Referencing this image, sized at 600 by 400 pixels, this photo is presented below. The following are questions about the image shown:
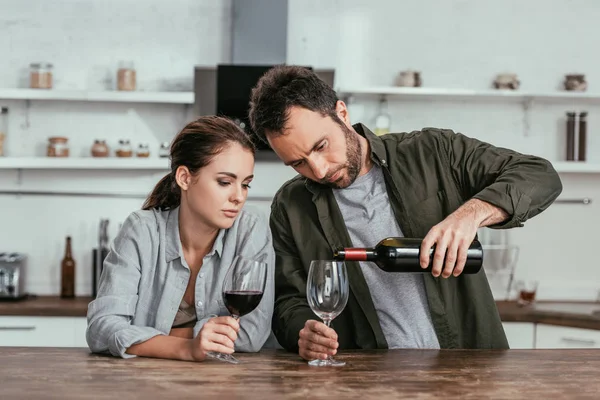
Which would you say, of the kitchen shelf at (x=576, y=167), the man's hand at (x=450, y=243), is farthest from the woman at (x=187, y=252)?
the kitchen shelf at (x=576, y=167)

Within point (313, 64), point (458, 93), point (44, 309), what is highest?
point (313, 64)

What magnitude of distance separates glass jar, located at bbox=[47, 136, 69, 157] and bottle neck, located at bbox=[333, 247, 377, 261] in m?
2.80

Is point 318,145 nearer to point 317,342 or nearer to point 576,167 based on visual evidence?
point 317,342

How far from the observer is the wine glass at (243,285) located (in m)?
1.88

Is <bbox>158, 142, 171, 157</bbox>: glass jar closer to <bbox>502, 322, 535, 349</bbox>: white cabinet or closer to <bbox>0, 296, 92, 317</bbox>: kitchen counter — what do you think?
<bbox>0, 296, 92, 317</bbox>: kitchen counter

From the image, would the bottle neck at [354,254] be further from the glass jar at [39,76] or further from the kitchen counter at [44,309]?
the glass jar at [39,76]

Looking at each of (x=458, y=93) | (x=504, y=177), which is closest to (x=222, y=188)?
(x=504, y=177)

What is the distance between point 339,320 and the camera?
2480 millimetres

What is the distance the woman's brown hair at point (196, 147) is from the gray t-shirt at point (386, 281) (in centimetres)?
37

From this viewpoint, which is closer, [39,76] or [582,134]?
[39,76]

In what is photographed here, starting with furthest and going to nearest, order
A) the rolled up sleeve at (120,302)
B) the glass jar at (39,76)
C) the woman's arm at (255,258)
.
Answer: the glass jar at (39,76) < the woman's arm at (255,258) < the rolled up sleeve at (120,302)

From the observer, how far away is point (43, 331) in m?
4.01

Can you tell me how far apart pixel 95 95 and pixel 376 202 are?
2.32 meters

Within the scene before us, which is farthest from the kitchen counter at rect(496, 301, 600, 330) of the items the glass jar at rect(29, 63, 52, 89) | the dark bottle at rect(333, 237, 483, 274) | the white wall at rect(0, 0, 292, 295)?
Result: the glass jar at rect(29, 63, 52, 89)
